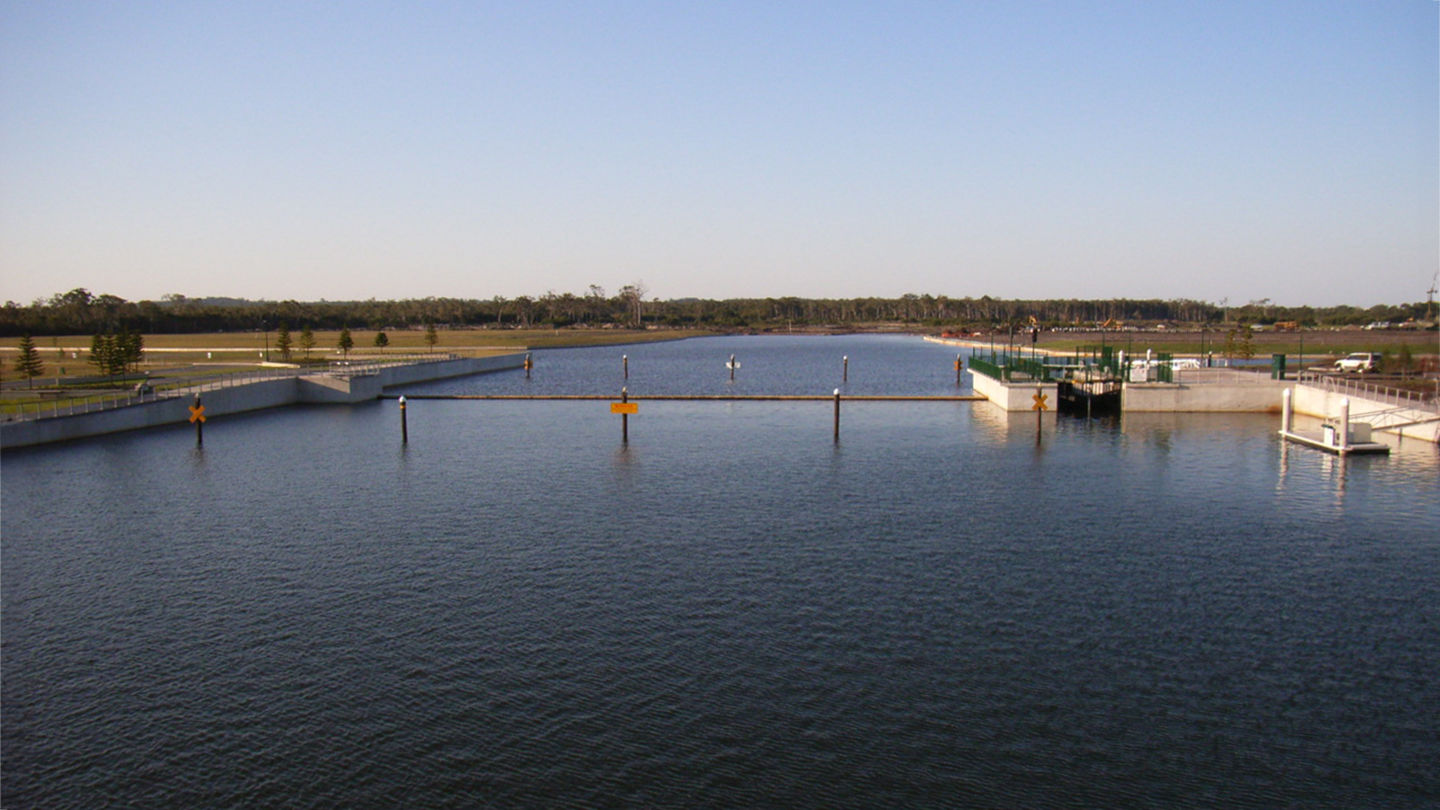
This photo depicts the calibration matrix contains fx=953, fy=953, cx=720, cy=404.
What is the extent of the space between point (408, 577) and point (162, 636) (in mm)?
6247

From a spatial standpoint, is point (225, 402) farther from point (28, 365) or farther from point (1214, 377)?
point (1214, 377)

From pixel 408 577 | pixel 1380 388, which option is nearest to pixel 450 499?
pixel 408 577

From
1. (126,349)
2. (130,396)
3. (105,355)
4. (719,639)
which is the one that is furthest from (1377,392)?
(105,355)

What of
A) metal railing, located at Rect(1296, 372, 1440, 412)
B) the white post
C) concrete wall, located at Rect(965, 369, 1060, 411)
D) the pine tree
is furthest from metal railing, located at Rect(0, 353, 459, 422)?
metal railing, located at Rect(1296, 372, 1440, 412)

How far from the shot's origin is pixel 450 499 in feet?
123

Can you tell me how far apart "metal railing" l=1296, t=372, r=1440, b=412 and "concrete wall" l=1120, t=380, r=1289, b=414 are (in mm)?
2494

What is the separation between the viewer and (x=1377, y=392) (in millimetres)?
56031

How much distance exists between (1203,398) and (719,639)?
181 feet

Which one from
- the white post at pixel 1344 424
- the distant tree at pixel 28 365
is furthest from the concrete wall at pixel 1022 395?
the distant tree at pixel 28 365

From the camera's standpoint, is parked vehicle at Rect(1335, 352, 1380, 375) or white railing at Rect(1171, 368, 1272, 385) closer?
white railing at Rect(1171, 368, 1272, 385)

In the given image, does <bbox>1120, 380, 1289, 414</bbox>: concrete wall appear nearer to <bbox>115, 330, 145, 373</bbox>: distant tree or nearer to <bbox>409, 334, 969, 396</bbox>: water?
<bbox>409, 334, 969, 396</bbox>: water

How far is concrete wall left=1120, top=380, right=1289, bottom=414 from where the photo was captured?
65500 mm

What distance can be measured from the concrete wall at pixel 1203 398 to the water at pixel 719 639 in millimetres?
23188

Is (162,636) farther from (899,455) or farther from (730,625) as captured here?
(899,455)
